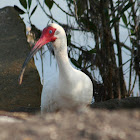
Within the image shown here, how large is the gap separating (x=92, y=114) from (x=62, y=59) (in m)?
1.22

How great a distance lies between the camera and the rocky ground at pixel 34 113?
2.69 feet

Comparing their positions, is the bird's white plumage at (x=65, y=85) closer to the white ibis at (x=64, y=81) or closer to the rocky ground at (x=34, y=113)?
the white ibis at (x=64, y=81)

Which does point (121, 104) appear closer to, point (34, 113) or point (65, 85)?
point (34, 113)

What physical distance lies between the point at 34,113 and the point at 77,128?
7.53 feet

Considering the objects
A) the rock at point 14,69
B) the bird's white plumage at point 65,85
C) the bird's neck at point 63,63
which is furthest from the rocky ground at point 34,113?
the bird's neck at point 63,63

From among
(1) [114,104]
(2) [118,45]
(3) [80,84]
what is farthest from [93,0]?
(3) [80,84]

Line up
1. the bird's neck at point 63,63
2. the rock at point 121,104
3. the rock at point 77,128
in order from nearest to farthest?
the rock at point 77,128, the bird's neck at point 63,63, the rock at point 121,104

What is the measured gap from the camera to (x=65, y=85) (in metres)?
2.17

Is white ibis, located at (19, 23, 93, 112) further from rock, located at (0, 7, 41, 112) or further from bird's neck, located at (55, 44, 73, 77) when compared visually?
rock, located at (0, 7, 41, 112)

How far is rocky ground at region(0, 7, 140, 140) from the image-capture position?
0.82 meters

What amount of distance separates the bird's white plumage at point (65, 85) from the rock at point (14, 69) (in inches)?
46.5

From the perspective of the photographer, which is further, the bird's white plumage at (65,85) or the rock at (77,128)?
the bird's white plumage at (65,85)

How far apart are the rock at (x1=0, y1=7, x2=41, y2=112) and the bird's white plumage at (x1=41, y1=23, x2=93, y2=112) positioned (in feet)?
3.88

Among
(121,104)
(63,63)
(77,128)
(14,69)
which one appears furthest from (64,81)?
(14,69)
